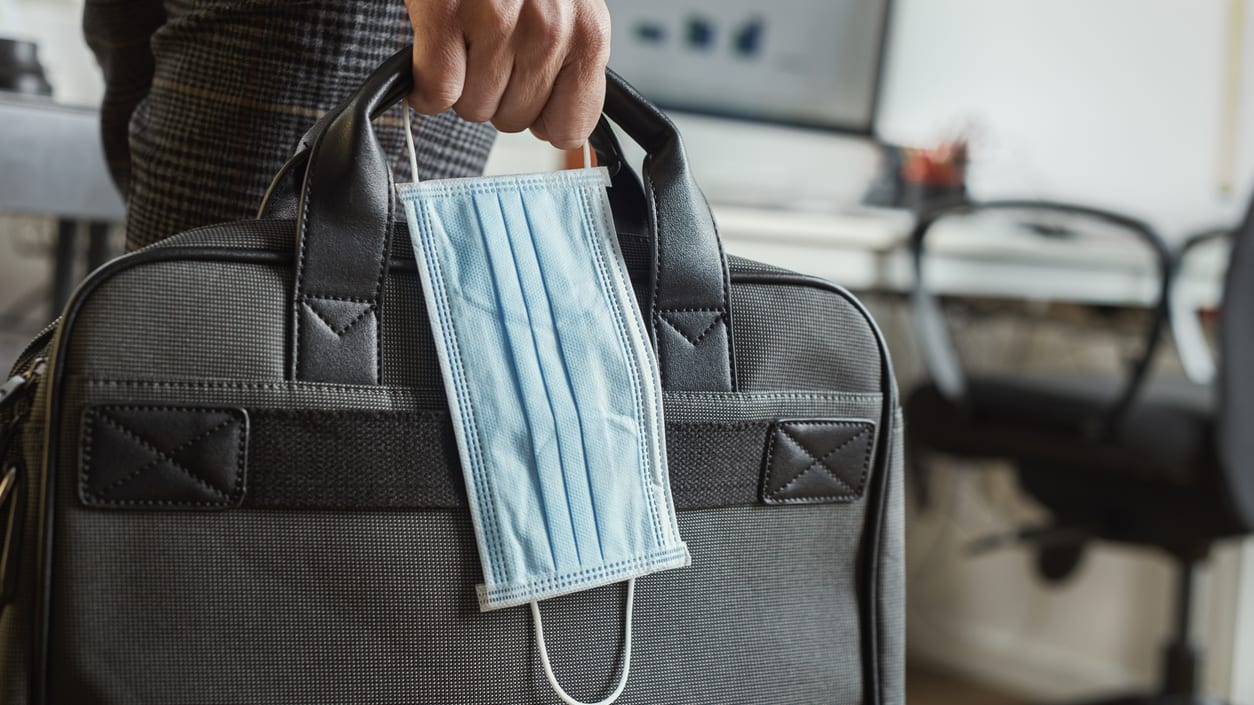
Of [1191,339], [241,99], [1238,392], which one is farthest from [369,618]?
[1191,339]

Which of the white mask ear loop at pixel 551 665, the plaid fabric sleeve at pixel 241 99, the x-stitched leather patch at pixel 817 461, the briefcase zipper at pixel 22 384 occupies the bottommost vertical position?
the white mask ear loop at pixel 551 665

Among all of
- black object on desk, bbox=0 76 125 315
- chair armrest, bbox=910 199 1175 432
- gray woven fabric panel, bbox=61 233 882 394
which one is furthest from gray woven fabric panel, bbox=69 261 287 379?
chair armrest, bbox=910 199 1175 432

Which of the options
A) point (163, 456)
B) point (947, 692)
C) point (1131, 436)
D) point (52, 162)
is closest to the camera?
point (163, 456)

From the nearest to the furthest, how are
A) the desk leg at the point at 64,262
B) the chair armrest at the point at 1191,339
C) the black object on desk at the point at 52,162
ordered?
the black object on desk at the point at 52,162, the desk leg at the point at 64,262, the chair armrest at the point at 1191,339

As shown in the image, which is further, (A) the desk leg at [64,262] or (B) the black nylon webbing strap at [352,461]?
(A) the desk leg at [64,262]

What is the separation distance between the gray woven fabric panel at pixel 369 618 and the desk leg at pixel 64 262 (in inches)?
27.0

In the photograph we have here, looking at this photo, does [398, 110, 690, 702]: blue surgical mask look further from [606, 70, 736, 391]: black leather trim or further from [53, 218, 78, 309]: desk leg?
[53, 218, 78, 309]: desk leg

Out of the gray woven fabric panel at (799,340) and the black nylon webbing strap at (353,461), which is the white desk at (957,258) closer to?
the gray woven fabric panel at (799,340)

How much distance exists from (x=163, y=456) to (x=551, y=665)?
19 centimetres

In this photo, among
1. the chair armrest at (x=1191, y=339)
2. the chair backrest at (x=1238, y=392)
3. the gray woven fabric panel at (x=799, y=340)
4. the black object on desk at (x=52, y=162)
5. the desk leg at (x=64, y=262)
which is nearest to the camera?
the gray woven fabric panel at (x=799, y=340)

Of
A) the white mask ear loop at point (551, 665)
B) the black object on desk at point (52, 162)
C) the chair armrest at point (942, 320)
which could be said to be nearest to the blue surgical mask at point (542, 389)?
the white mask ear loop at point (551, 665)

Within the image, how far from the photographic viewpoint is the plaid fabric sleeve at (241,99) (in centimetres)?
59

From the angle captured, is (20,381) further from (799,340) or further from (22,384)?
(799,340)

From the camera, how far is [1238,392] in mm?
1136
